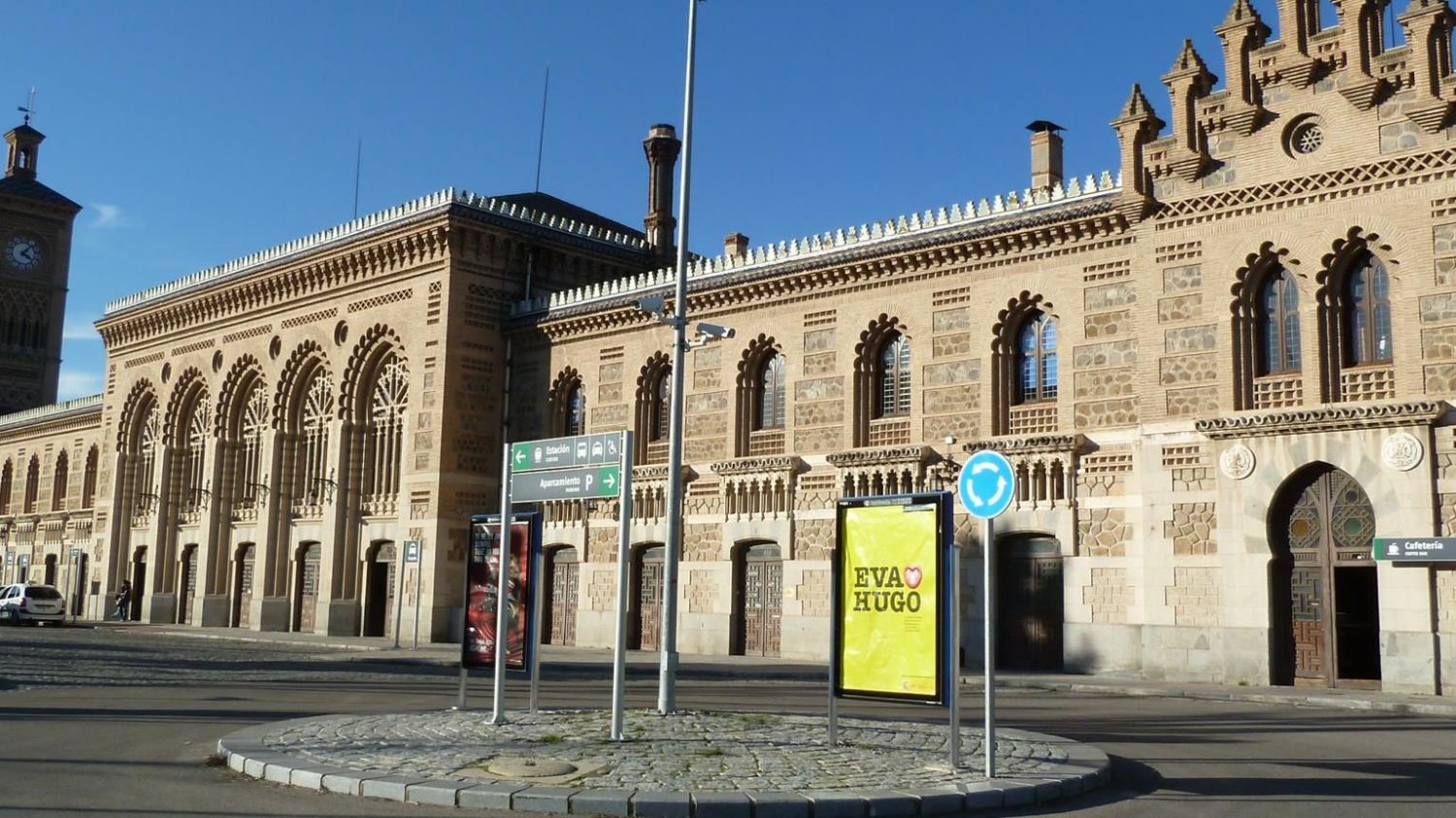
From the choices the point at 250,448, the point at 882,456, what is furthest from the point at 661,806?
the point at 250,448

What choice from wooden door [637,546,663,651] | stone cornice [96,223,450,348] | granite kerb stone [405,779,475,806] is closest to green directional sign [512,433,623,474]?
granite kerb stone [405,779,475,806]

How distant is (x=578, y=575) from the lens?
32.3 metres

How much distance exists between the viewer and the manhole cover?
9820 millimetres

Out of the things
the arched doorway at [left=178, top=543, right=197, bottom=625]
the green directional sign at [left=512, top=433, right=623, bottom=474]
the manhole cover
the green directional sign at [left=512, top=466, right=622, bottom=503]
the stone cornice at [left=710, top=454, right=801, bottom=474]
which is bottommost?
the manhole cover

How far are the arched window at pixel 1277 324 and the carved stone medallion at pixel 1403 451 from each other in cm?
216

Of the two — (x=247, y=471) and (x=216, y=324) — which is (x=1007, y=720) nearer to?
(x=247, y=471)

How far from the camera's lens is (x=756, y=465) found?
93.2 ft

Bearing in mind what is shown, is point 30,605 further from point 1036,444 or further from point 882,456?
point 1036,444

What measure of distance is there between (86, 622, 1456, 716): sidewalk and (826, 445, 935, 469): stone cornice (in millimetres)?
4088

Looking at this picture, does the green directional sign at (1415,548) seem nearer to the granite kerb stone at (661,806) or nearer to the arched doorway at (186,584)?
the granite kerb stone at (661,806)

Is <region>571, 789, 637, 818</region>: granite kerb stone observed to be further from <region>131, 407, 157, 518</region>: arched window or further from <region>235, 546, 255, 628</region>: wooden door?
<region>131, 407, 157, 518</region>: arched window

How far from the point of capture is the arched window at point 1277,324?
850 inches

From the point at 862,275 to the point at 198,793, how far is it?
2002 centimetres

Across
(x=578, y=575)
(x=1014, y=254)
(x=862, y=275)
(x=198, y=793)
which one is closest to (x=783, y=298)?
(x=862, y=275)
